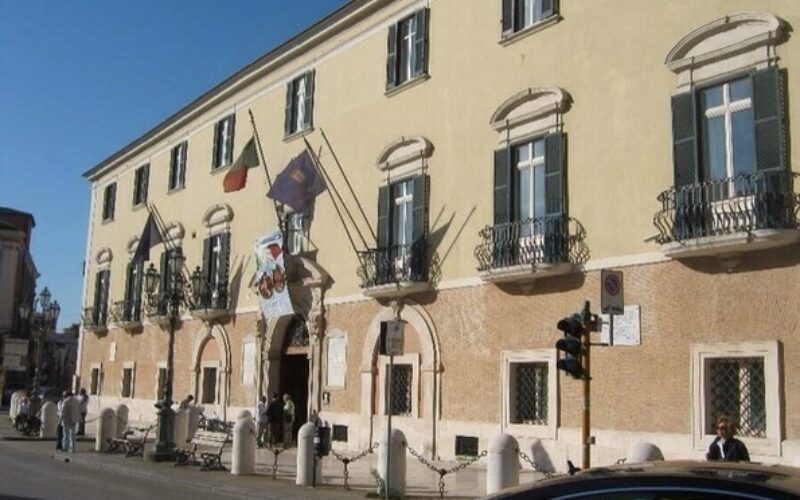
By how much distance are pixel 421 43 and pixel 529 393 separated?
9.20 metres

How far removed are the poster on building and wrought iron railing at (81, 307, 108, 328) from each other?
15427 millimetres

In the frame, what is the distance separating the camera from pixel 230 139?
31.2 metres

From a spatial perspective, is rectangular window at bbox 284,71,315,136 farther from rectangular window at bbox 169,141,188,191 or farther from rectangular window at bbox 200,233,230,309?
rectangular window at bbox 169,141,188,191

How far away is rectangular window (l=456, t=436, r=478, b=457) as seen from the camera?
19312 millimetres

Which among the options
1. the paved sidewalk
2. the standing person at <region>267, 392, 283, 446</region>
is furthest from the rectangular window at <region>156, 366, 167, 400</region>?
the paved sidewalk

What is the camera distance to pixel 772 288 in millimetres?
14273

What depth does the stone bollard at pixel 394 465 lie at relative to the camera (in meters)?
14.7

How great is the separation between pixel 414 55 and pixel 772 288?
11.5m

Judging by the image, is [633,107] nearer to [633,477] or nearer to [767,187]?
[767,187]

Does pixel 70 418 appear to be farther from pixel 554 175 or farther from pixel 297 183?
pixel 554 175

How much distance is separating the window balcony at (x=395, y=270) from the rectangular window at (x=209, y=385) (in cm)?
984

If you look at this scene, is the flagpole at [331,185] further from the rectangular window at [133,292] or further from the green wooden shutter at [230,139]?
the rectangular window at [133,292]

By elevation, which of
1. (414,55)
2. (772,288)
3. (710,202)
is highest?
(414,55)

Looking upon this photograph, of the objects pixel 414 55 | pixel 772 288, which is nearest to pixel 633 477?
pixel 772 288
